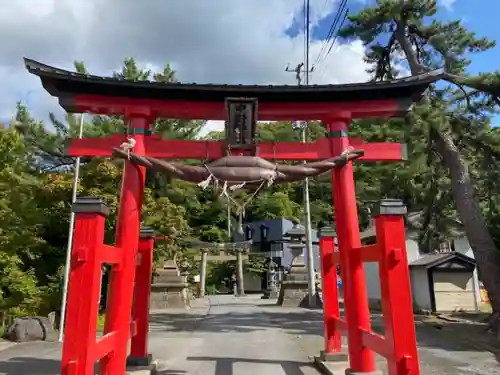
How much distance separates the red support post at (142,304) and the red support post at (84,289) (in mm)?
2620

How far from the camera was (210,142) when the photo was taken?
275 inches

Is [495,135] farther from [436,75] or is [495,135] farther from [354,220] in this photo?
[354,220]

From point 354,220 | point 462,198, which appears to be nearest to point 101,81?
point 354,220

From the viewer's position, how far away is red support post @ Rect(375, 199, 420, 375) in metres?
5.21

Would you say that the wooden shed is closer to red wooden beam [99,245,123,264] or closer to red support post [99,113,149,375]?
red support post [99,113,149,375]

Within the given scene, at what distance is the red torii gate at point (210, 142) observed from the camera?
6406 millimetres

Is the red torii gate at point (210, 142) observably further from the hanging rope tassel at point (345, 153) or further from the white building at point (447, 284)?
the white building at point (447, 284)

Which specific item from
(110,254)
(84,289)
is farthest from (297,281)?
(84,289)

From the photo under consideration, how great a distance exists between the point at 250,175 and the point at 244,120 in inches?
39.9

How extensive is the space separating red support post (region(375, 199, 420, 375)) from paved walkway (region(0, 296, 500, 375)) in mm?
2876

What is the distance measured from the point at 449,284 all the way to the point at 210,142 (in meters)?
16.1

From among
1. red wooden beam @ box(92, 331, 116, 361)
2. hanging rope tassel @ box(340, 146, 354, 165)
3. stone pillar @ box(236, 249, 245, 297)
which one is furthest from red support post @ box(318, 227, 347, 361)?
stone pillar @ box(236, 249, 245, 297)

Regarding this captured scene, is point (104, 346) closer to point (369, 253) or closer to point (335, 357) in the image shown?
point (369, 253)

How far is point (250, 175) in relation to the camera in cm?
636
